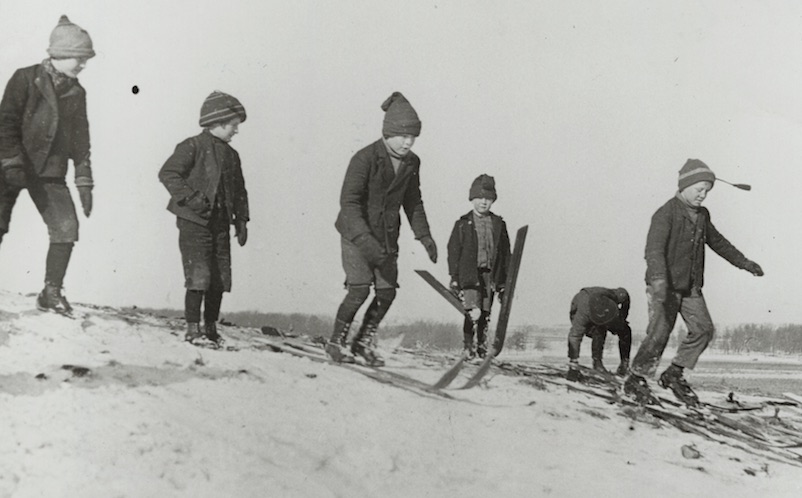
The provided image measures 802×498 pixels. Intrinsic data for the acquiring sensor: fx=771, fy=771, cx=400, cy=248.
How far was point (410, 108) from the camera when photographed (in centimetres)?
486

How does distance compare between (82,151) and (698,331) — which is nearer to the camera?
(82,151)

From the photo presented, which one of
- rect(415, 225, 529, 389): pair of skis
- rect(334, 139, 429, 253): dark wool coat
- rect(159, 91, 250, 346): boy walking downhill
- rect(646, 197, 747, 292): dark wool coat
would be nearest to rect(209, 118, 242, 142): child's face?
rect(159, 91, 250, 346): boy walking downhill

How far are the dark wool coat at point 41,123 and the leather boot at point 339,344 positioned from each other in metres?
1.79

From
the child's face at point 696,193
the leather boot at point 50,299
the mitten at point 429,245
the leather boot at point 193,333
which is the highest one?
the child's face at point 696,193

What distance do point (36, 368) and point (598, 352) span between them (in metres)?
4.52

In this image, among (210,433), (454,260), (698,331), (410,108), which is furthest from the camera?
(454,260)

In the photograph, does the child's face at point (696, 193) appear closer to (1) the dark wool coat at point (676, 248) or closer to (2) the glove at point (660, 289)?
(1) the dark wool coat at point (676, 248)

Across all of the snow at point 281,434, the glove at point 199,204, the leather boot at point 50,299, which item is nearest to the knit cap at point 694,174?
the snow at point 281,434

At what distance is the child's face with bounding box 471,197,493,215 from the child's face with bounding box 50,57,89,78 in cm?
316

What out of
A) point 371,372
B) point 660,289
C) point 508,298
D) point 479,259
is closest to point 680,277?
point 660,289

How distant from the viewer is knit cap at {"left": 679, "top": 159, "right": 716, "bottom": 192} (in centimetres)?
546

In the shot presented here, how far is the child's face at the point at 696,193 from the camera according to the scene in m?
5.49

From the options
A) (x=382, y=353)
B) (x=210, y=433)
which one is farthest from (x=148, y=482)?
(x=382, y=353)

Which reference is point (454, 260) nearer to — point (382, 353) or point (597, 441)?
point (382, 353)
